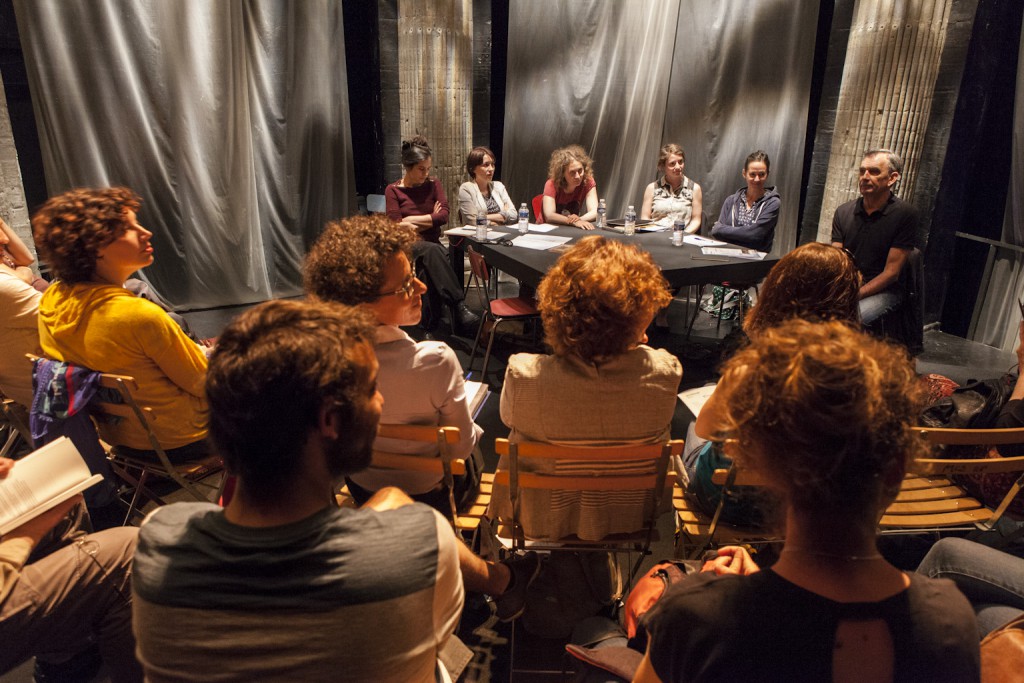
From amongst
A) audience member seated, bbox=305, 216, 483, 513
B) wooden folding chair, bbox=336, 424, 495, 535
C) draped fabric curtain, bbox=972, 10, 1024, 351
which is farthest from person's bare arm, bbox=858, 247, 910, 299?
wooden folding chair, bbox=336, 424, 495, 535

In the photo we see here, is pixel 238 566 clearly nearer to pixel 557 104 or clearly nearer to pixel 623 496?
pixel 623 496

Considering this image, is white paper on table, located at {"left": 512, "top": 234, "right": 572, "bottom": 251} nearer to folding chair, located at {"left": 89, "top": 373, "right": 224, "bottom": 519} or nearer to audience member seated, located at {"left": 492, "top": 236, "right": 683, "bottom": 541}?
audience member seated, located at {"left": 492, "top": 236, "right": 683, "bottom": 541}

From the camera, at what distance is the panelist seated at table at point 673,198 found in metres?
5.03

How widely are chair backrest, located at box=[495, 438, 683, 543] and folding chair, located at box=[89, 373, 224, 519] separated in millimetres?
866

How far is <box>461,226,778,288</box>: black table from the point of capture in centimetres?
Answer: 362

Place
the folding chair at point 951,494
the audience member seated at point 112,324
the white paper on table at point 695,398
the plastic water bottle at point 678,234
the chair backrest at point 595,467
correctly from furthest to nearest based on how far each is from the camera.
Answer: the plastic water bottle at point 678,234
the white paper on table at point 695,398
the audience member seated at point 112,324
the folding chair at point 951,494
the chair backrest at point 595,467

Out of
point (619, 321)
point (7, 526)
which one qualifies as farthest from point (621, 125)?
point (7, 526)

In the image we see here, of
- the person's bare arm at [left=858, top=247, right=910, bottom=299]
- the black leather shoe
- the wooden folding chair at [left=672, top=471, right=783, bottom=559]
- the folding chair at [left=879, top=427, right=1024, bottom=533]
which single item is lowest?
the black leather shoe

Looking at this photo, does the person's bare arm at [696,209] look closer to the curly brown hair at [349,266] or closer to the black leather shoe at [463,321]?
the black leather shoe at [463,321]

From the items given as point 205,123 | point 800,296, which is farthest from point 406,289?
point 205,123

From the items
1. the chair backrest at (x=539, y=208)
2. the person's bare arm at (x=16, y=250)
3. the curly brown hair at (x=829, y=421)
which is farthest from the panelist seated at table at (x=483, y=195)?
the curly brown hair at (x=829, y=421)

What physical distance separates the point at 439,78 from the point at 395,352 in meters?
4.41

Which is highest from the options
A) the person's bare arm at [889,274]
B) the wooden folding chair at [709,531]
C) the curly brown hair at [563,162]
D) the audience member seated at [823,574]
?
the curly brown hair at [563,162]

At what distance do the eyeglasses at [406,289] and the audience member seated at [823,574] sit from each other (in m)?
1.21
